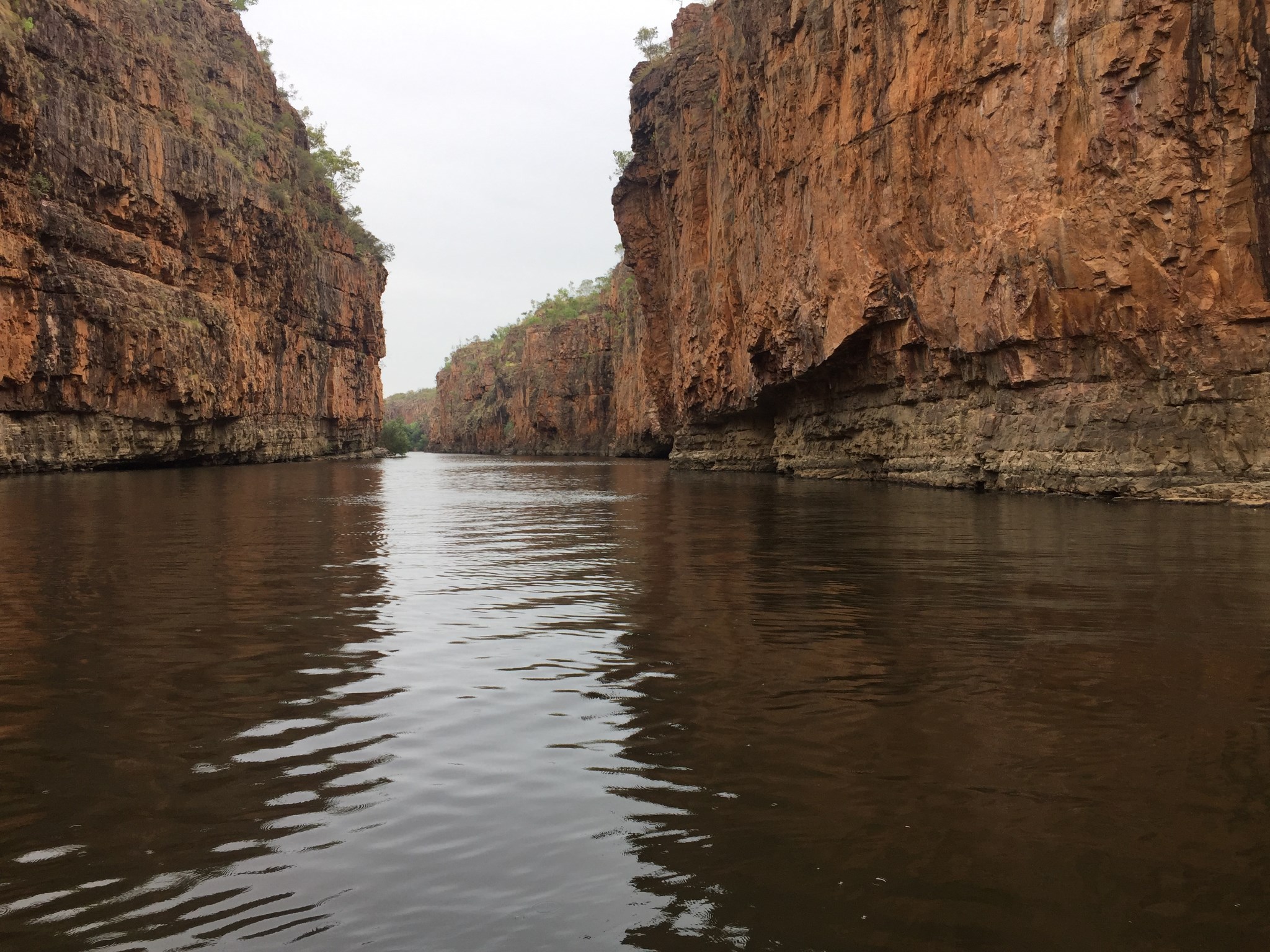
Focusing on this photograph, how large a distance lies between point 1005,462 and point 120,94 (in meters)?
40.2

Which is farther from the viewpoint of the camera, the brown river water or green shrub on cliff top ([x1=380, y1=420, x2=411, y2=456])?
green shrub on cliff top ([x1=380, y1=420, x2=411, y2=456])

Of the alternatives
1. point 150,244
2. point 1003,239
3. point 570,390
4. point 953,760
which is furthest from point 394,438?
point 953,760

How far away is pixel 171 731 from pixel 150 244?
149 feet

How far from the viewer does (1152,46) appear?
19922 millimetres

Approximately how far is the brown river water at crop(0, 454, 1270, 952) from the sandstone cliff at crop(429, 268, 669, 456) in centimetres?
5323

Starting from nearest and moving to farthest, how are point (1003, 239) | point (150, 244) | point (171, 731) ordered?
point (171, 731) → point (1003, 239) → point (150, 244)

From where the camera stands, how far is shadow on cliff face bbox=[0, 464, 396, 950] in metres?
3.40

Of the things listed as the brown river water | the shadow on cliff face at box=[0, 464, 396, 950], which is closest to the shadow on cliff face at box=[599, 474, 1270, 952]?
the brown river water

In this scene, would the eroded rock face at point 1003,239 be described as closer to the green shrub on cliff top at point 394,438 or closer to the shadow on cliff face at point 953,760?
the shadow on cliff face at point 953,760

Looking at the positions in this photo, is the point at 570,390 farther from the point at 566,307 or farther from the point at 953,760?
the point at 953,760

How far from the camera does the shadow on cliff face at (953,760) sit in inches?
130

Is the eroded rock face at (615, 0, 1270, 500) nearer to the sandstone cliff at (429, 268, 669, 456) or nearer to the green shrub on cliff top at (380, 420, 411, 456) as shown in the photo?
the sandstone cliff at (429, 268, 669, 456)

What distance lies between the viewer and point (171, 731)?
5.25 metres

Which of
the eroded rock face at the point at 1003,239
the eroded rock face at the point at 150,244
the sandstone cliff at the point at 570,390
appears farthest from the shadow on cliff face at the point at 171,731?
the sandstone cliff at the point at 570,390
